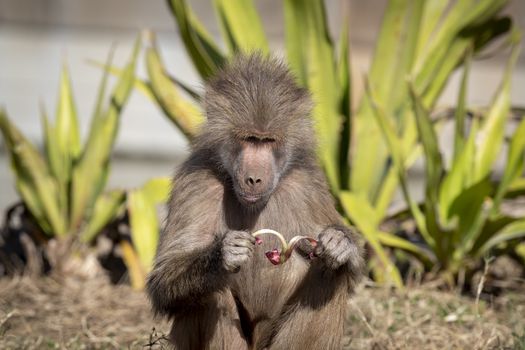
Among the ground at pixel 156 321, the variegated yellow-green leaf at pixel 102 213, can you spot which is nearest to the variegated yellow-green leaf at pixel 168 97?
the variegated yellow-green leaf at pixel 102 213

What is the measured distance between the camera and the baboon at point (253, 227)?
11.9 feet

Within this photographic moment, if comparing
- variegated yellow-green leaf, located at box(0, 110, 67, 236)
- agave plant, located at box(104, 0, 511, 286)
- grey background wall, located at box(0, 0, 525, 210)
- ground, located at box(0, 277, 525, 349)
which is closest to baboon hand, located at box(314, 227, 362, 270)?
ground, located at box(0, 277, 525, 349)

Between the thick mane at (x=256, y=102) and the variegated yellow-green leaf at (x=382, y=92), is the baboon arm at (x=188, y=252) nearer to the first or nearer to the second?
the thick mane at (x=256, y=102)

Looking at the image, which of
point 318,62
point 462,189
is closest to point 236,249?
point 462,189

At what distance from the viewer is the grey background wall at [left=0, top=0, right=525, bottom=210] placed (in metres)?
8.96

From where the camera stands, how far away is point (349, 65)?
575 cm

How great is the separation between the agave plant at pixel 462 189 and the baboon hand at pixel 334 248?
1.78 meters

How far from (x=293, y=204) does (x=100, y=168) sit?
2727mm

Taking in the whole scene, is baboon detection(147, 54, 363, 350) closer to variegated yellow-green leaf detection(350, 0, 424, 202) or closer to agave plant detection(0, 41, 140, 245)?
variegated yellow-green leaf detection(350, 0, 424, 202)

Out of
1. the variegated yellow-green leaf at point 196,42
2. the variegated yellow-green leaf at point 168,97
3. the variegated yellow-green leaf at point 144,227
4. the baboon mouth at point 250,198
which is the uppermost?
the variegated yellow-green leaf at point 196,42

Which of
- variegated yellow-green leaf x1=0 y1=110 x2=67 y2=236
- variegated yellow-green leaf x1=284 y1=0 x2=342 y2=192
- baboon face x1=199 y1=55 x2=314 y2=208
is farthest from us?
variegated yellow-green leaf x1=0 y1=110 x2=67 y2=236

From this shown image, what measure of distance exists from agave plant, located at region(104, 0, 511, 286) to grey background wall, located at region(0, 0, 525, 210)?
2.92 meters

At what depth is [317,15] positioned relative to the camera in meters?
5.67

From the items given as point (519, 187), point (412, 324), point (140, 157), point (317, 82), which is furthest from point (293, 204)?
point (140, 157)
